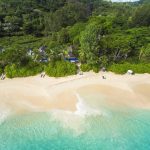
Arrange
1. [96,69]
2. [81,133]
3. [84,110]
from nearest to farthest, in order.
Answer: [81,133] → [84,110] → [96,69]

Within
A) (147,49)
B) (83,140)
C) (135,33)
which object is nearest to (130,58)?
(147,49)

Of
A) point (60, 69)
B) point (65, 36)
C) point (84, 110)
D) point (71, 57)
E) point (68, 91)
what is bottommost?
point (68, 91)

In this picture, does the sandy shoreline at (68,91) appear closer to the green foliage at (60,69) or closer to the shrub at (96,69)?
the shrub at (96,69)

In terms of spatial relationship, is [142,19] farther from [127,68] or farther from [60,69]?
[60,69]

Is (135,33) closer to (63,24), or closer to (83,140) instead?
(63,24)

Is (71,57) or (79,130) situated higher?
(71,57)

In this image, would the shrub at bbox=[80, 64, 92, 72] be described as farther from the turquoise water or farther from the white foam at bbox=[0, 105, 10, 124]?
the white foam at bbox=[0, 105, 10, 124]

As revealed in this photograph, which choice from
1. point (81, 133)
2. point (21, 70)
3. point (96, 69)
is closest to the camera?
point (81, 133)

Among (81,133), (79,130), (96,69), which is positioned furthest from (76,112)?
(96,69)
